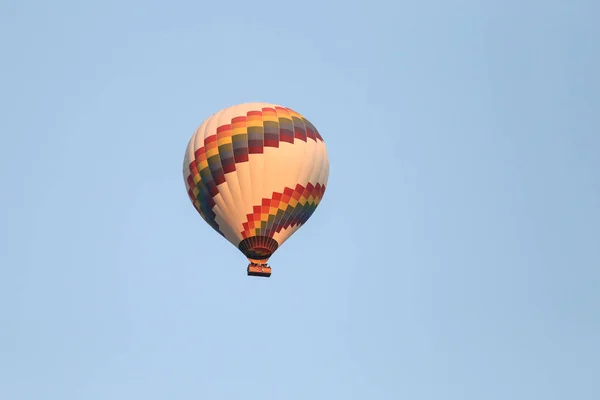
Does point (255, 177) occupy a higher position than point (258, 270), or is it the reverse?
point (255, 177)

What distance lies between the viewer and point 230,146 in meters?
73.6

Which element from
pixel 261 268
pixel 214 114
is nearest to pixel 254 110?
pixel 214 114

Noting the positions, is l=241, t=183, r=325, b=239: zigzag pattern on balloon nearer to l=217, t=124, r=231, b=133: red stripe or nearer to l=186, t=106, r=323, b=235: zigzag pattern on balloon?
l=186, t=106, r=323, b=235: zigzag pattern on balloon

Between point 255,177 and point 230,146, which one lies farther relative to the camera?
point 230,146

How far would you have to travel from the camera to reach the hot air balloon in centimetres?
7312

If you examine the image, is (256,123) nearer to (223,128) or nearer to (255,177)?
(223,128)

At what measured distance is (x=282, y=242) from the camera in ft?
244

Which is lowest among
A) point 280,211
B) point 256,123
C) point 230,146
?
point 280,211

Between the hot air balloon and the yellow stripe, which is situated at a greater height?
the yellow stripe

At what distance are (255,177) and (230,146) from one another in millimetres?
1761

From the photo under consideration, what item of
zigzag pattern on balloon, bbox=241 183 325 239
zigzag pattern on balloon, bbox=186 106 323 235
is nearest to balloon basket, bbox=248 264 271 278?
zigzag pattern on balloon, bbox=241 183 325 239

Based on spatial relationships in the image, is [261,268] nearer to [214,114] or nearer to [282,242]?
[282,242]

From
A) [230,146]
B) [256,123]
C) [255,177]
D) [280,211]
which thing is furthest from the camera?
[256,123]

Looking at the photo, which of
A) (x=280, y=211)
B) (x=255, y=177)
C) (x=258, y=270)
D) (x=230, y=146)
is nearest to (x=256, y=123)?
(x=230, y=146)
